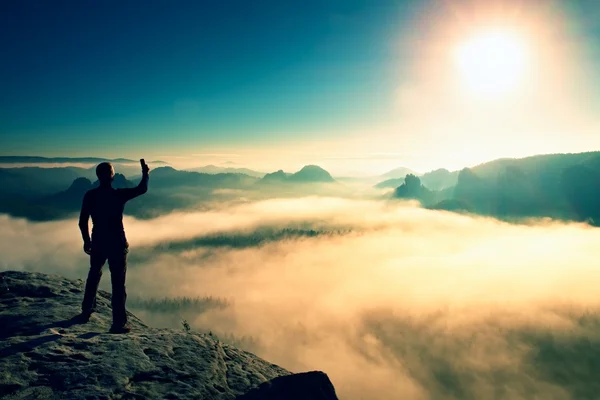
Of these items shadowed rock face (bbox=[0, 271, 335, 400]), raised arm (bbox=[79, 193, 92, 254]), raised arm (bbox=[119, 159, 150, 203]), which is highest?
raised arm (bbox=[119, 159, 150, 203])

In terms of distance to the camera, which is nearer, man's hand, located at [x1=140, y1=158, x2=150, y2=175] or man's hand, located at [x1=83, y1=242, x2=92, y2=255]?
man's hand, located at [x1=140, y1=158, x2=150, y2=175]

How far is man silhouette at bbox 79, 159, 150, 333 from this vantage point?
923 cm

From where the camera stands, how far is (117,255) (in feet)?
31.1

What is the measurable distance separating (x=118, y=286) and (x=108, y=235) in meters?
1.64

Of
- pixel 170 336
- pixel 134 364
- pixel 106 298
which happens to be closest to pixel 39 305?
pixel 106 298

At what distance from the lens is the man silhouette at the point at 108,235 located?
9234 millimetres

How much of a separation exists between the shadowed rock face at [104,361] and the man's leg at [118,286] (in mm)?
575

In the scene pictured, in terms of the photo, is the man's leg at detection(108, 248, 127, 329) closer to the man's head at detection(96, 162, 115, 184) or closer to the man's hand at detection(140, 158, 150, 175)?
the man's head at detection(96, 162, 115, 184)

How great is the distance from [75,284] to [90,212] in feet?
20.2

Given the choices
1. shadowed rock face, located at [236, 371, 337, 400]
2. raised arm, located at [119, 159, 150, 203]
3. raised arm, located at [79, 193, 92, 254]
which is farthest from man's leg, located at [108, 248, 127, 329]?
shadowed rock face, located at [236, 371, 337, 400]

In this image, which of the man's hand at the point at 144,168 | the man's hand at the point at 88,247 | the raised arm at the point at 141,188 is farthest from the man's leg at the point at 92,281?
the man's hand at the point at 144,168

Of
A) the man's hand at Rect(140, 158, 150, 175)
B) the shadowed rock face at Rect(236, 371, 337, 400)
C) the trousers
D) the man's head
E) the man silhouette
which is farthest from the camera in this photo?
the trousers

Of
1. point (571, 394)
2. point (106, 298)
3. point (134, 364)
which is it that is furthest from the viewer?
point (571, 394)

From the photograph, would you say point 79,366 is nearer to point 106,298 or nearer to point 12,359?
point 12,359
